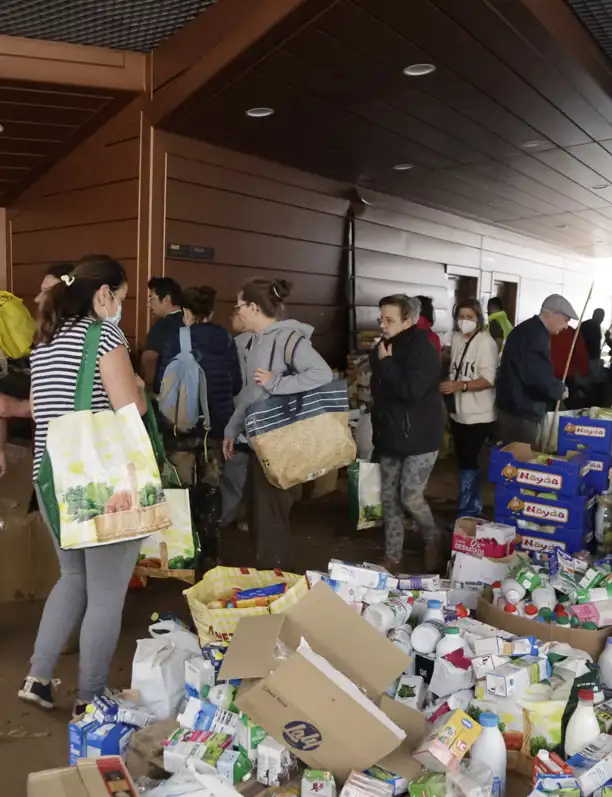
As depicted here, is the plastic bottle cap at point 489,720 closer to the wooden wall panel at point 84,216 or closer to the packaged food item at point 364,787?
the packaged food item at point 364,787

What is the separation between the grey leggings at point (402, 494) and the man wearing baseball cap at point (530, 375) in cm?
74

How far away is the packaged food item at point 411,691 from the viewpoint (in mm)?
1958

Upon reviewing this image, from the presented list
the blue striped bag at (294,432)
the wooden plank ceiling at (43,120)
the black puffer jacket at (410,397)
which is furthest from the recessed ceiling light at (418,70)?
the wooden plank ceiling at (43,120)

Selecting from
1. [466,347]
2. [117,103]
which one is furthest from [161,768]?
[117,103]

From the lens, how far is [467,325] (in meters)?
4.15

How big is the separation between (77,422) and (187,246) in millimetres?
2653

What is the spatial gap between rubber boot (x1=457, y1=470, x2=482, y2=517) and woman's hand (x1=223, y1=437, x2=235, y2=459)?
1578mm

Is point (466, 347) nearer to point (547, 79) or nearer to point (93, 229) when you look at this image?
point (547, 79)

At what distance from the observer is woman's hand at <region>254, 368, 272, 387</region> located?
304 cm

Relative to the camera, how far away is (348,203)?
19.9ft

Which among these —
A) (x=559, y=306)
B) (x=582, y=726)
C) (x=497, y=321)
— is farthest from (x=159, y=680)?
(x=497, y=321)

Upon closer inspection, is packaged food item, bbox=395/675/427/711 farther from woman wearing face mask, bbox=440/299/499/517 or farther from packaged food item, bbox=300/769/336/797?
woman wearing face mask, bbox=440/299/499/517

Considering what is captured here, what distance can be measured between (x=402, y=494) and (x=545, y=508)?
679 mm

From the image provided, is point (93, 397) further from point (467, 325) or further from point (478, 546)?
point (467, 325)
